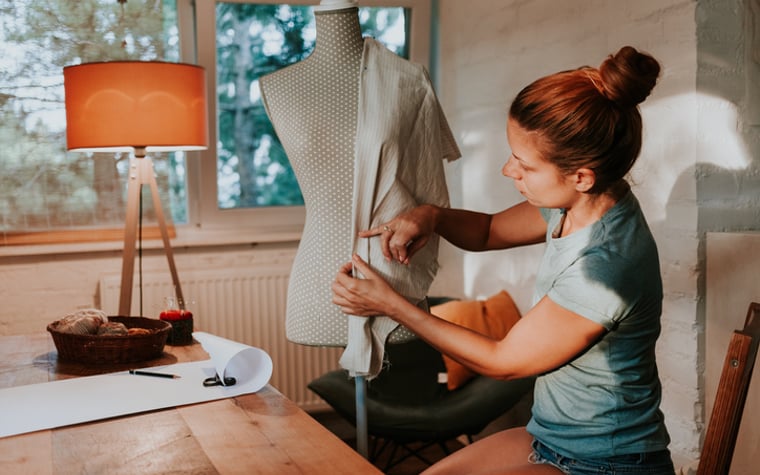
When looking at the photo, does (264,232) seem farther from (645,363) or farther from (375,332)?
(645,363)

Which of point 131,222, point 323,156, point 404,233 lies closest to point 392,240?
point 404,233

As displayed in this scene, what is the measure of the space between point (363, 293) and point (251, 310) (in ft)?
6.41

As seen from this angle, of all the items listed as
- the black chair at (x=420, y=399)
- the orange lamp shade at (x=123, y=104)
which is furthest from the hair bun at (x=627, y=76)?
the orange lamp shade at (x=123, y=104)

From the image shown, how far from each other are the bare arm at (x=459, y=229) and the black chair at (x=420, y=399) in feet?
3.07

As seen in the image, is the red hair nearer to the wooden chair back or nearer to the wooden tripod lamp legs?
the wooden chair back

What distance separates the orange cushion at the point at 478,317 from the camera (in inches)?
119

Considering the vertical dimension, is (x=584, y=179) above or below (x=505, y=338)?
above

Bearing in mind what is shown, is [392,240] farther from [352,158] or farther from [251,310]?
[251,310]

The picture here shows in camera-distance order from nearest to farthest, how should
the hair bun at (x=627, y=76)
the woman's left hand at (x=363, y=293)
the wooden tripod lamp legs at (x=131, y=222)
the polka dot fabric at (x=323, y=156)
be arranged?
the hair bun at (x=627, y=76)
the woman's left hand at (x=363, y=293)
the polka dot fabric at (x=323, y=156)
the wooden tripod lamp legs at (x=131, y=222)

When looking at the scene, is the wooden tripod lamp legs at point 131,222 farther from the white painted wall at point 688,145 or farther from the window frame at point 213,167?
the white painted wall at point 688,145

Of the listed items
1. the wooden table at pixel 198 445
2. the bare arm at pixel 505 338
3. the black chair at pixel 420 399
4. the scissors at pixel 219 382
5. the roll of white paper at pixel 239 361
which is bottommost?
the black chair at pixel 420 399

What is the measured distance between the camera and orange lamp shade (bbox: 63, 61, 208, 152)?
258 centimetres

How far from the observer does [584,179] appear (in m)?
1.42

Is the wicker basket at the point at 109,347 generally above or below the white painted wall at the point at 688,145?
below
